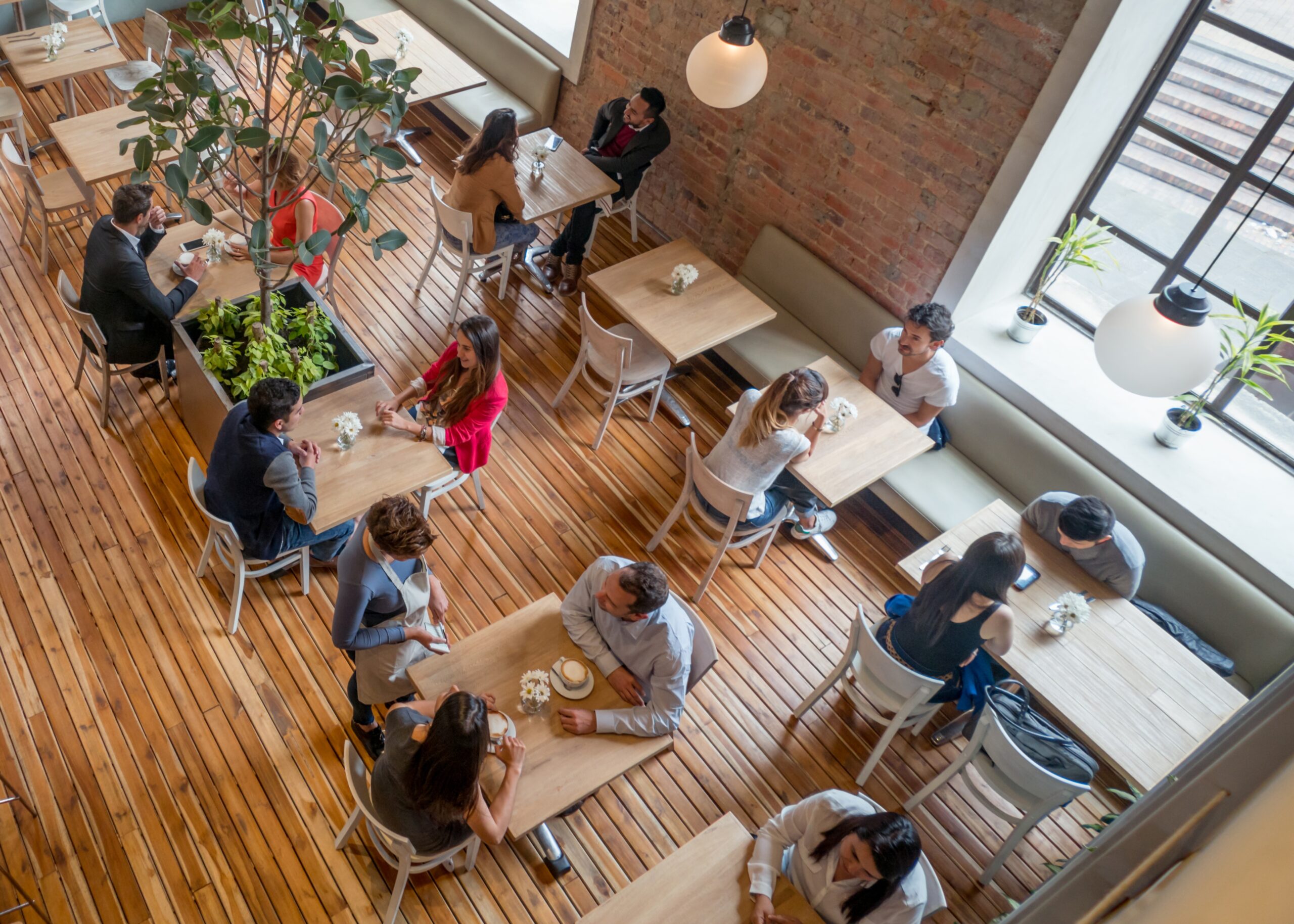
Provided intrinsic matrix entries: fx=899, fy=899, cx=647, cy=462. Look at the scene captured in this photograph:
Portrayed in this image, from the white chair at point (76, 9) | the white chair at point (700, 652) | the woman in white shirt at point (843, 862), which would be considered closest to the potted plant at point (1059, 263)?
the white chair at point (700, 652)

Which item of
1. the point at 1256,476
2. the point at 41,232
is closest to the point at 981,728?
the point at 1256,476

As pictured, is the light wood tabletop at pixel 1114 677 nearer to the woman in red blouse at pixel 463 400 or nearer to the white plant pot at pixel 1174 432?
the white plant pot at pixel 1174 432

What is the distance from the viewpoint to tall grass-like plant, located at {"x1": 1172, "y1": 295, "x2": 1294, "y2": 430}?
500 centimetres

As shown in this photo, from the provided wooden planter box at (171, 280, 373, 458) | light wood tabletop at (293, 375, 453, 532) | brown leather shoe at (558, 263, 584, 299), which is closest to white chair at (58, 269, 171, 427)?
wooden planter box at (171, 280, 373, 458)

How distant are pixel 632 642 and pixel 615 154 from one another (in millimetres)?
4518

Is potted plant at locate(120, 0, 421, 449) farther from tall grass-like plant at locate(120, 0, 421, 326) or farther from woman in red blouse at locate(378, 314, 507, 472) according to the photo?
woman in red blouse at locate(378, 314, 507, 472)

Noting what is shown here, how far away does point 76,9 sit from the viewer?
7895mm

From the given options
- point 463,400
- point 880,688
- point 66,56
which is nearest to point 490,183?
point 463,400

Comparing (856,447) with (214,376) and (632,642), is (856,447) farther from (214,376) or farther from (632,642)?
(214,376)

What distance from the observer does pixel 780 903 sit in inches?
129

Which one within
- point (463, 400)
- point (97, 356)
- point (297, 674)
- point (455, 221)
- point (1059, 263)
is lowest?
point (297, 674)

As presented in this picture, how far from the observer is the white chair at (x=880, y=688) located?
163 inches

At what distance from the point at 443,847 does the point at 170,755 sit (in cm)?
160

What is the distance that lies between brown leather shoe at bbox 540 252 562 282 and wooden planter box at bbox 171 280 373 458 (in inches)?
85.4
